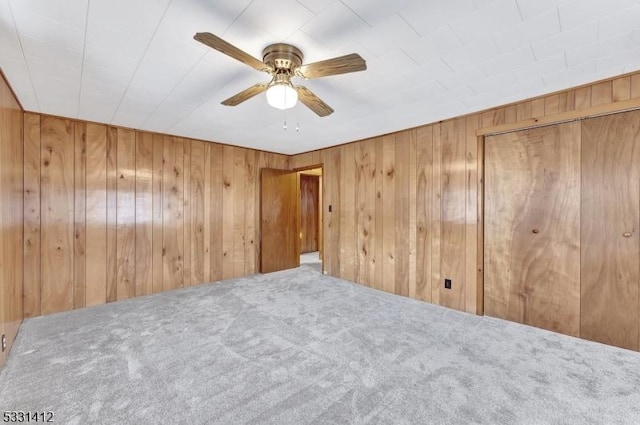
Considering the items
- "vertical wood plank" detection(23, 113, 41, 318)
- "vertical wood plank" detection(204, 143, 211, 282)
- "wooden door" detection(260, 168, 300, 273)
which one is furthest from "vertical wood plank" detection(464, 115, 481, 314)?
"vertical wood plank" detection(23, 113, 41, 318)

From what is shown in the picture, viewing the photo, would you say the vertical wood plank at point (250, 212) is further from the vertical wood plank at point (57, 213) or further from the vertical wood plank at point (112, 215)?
the vertical wood plank at point (57, 213)

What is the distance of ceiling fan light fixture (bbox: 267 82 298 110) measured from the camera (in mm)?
1805

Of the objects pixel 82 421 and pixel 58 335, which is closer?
pixel 82 421

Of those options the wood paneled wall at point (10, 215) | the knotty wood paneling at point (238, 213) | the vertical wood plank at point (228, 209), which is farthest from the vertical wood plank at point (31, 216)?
the knotty wood paneling at point (238, 213)

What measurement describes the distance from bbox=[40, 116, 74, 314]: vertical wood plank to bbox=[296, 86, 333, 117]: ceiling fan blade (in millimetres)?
3189

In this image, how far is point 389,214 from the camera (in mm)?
3992

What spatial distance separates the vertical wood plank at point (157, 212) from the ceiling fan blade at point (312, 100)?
113 inches

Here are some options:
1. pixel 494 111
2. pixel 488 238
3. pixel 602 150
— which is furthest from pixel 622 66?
pixel 488 238

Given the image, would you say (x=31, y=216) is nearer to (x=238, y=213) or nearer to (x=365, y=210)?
(x=238, y=213)

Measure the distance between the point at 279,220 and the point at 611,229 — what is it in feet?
14.9

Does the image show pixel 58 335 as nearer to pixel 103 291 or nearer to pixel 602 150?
pixel 103 291

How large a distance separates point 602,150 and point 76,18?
4072mm

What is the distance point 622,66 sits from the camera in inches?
81.7

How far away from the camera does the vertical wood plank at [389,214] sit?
393 cm
